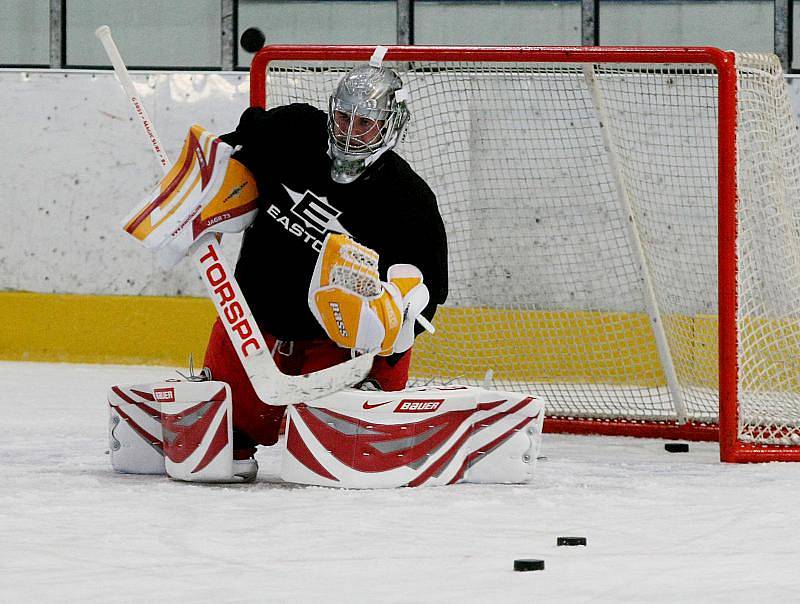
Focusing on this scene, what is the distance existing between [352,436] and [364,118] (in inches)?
27.7

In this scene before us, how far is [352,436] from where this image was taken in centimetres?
319

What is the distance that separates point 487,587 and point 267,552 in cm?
44

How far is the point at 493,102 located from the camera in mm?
5301

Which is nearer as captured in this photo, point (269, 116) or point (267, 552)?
point (267, 552)

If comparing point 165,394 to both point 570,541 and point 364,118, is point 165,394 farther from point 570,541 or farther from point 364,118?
point 570,541

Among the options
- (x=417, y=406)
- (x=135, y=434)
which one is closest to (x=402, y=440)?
(x=417, y=406)

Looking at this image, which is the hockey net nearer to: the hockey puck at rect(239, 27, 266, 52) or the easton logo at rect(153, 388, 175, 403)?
the hockey puck at rect(239, 27, 266, 52)

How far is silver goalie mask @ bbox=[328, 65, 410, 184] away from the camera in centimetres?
317

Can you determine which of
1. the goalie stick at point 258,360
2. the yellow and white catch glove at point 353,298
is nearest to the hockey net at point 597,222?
the goalie stick at point 258,360

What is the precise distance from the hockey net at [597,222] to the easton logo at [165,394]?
4.67ft

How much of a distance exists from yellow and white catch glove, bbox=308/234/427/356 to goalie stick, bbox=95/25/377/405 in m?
0.13

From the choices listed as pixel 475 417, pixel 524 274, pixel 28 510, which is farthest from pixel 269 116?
pixel 524 274

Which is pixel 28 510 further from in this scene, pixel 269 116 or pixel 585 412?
pixel 585 412

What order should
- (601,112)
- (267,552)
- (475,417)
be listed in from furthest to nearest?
(601,112)
(475,417)
(267,552)
